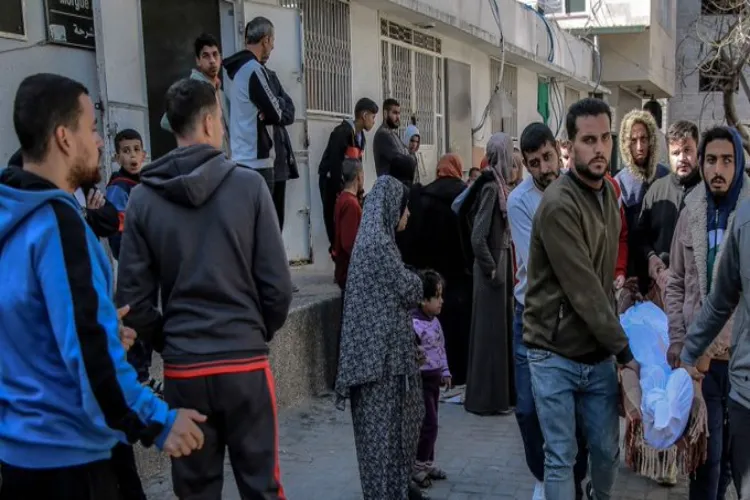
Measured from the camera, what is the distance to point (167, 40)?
7.89 meters

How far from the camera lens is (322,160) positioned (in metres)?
8.42

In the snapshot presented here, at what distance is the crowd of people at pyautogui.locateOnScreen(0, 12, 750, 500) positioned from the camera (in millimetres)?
2340

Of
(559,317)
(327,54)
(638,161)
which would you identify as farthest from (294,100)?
(559,317)

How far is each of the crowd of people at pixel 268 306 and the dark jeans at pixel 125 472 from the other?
0.01m

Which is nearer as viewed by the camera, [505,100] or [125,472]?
[125,472]

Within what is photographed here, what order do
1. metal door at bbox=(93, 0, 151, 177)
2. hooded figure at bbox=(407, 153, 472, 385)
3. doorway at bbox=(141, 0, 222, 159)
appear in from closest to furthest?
metal door at bbox=(93, 0, 151, 177) < hooded figure at bbox=(407, 153, 472, 385) < doorway at bbox=(141, 0, 222, 159)

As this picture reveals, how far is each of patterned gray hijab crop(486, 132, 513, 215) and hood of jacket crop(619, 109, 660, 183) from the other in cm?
97

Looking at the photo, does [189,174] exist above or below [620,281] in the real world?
above

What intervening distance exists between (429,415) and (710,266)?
1922 millimetres

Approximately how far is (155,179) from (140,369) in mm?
1143

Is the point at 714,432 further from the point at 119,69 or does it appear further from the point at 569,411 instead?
the point at 119,69

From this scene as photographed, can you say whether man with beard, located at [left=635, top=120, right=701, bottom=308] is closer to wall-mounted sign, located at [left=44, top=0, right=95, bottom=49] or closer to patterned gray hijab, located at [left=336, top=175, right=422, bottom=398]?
patterned gray hijab, located at [left=336, top=175, right=422, bottom=398]

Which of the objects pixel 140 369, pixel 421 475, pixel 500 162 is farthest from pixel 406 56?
pixel 140 369

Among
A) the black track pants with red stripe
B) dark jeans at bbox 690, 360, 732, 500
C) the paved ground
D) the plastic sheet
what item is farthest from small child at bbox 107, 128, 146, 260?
dark jeans at bbox 690, 360, 732, 500
